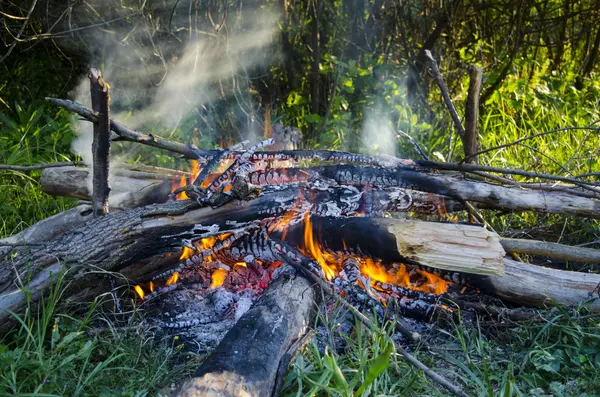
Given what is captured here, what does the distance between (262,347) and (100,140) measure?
47.3 inches

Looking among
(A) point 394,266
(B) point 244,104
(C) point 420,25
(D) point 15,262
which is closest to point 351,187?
(A) point 394,266

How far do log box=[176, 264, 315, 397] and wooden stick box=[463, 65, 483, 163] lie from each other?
144cm

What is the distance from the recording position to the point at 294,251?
2674 mm

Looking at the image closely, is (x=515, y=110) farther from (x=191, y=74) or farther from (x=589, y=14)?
(x=191, y=74)

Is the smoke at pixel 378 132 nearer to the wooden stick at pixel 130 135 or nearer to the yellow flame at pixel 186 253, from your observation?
the wooden stick at pixel 130 135

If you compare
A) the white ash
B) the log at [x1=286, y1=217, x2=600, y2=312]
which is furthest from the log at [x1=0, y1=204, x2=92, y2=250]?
the log at [x1=286, y1=217, x2=600, y2=312]

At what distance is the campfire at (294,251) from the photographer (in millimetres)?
2439

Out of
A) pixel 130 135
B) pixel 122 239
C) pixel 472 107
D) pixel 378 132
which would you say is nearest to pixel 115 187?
pixel 130 135

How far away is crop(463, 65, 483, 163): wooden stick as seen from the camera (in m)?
3.29

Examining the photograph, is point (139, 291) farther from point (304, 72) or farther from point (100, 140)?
point (304, 72)

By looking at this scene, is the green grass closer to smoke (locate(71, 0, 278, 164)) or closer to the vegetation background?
the vegetation background

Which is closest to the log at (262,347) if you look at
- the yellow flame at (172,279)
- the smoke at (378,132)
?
the yellow flame at (172,279)

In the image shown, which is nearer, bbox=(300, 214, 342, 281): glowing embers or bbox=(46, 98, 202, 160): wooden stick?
bbox=(46, 98, 202, 160): wooden stick

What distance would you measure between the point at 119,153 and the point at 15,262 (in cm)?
259
